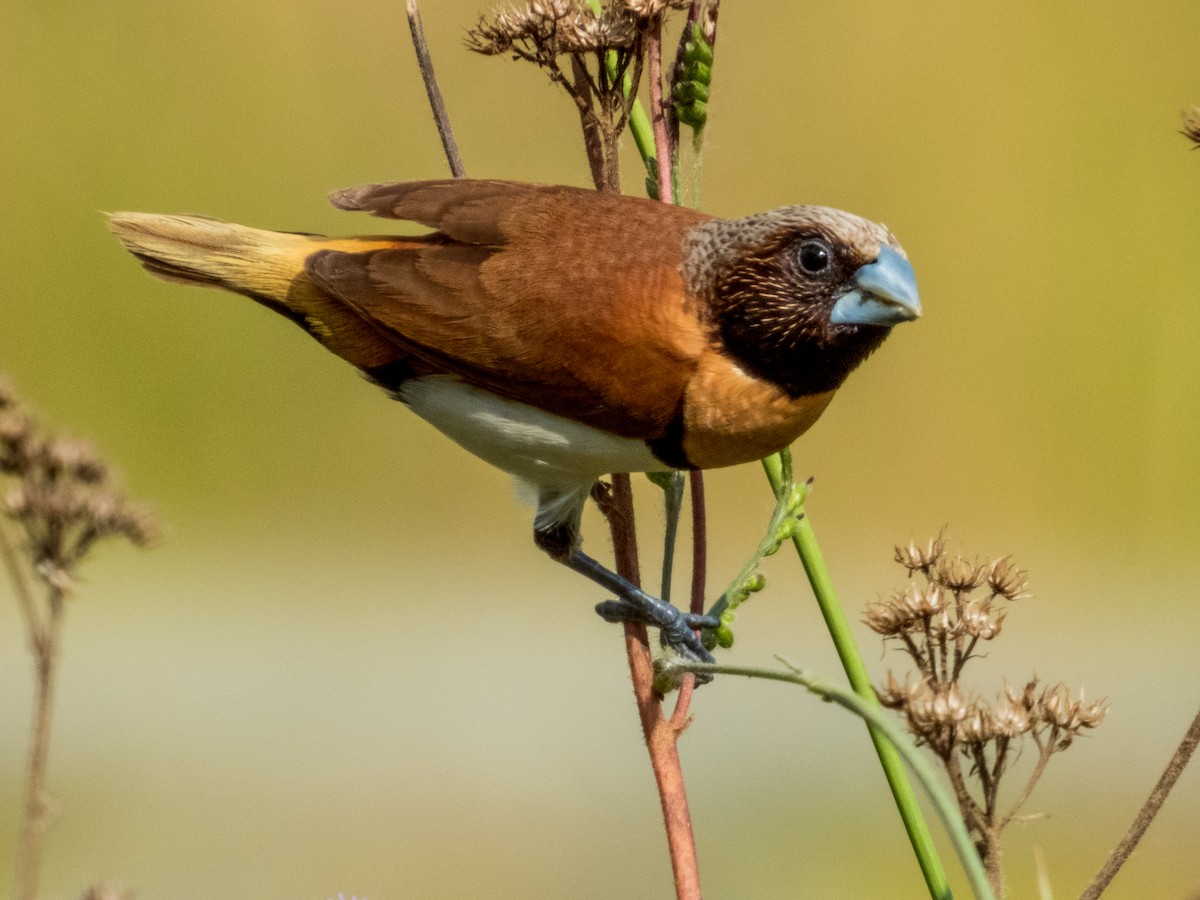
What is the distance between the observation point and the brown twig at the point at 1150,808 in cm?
72

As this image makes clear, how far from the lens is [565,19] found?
1.04 metres

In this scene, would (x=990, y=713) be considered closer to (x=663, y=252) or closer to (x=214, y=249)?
(x=663, y=252)

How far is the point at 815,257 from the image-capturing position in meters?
1.13

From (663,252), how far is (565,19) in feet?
0.73

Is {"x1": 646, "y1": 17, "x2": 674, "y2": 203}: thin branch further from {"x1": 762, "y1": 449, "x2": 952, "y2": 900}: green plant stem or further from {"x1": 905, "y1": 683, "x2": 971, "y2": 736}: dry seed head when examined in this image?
{"x1": 905, "y1": 683, "x2": 971, "y2": 736}: dry seed head

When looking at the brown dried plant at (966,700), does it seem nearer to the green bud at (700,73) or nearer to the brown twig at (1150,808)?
the brown twig at (1150,808)

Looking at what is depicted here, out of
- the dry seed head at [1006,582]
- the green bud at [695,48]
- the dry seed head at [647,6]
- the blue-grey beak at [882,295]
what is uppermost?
the dry seed head at [647,6]

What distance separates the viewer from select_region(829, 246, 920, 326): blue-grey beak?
1.05 m

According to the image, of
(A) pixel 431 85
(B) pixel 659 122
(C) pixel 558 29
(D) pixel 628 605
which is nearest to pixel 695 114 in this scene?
(B) pixel 659 122

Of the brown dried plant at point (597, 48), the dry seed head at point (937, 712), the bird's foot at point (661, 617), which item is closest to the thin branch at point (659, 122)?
the brown dried plant at point (597, 48)

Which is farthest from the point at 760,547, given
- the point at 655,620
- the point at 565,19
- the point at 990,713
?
the point at 565,19

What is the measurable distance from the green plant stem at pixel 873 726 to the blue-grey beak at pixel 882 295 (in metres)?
0.19

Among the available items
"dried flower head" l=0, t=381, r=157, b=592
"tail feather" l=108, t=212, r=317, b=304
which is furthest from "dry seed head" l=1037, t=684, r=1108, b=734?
"tail feather" l=108, t=212, r=317, b=304

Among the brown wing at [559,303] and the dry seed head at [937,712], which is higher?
the brown wing at [559,303]
